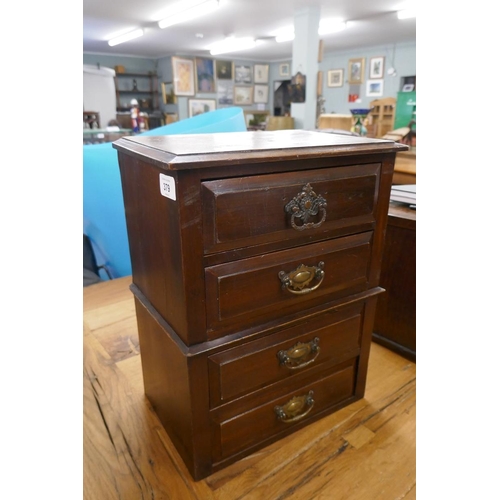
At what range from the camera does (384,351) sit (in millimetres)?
1088

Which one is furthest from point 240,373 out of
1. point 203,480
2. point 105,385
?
point 105,385

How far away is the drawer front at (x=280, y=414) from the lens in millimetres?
724

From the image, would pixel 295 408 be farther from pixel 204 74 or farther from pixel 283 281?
pixel 204 74

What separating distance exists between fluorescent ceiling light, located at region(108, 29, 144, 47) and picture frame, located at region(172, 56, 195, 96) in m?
1.54

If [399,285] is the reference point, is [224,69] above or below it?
above

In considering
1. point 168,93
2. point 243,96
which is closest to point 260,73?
point 243,96

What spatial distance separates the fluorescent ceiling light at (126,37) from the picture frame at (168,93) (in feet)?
5.35

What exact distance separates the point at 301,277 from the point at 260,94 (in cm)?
989

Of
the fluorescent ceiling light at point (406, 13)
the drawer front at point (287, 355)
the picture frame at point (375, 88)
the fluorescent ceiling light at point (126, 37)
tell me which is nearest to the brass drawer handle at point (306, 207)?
the drawer front at point (287, 355)

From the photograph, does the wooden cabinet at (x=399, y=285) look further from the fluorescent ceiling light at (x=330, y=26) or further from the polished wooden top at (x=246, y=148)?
the fluorescent ceiling light at (x=330, y=26)

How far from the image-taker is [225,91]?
9078mm

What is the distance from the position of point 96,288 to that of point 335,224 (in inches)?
39.8

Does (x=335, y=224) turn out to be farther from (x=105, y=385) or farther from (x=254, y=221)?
(x=105, y=385)
